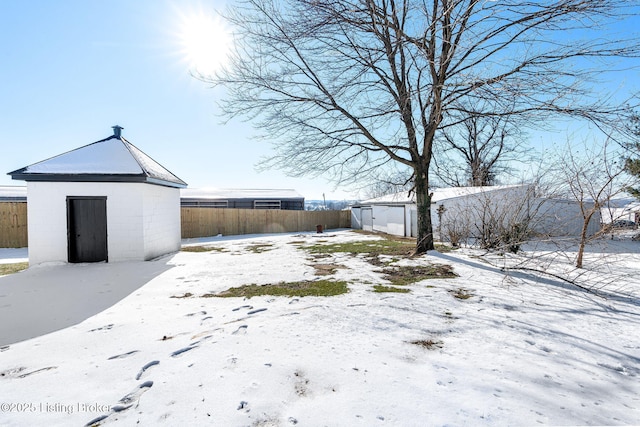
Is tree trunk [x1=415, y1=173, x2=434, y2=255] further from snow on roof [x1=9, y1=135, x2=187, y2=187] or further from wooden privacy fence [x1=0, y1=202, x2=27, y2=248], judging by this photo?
wooden privacy fence [x1=0, y1=202, x2=27, y2=248]

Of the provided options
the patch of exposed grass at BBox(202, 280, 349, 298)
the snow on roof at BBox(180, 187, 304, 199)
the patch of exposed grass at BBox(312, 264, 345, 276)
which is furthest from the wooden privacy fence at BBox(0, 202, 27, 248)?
the patch of exposed grass at BBox(312, 264, 345, 276)

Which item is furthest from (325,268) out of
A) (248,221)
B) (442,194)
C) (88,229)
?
(248,221)

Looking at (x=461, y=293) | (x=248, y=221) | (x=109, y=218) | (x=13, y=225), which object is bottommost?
(x=461, y=293)

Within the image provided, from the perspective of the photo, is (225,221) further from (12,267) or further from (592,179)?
(592,179)

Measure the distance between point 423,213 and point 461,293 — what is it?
405 cm

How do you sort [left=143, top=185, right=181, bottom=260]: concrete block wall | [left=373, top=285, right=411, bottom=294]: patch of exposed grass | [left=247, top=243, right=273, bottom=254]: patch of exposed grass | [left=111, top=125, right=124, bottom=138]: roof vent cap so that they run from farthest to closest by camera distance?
[left=247, top=243, right=273, bottom=254]: patch of exposed grass → [left=111, top=125, right=124, bottom=138]: roof vent cap → [left=143, top=185, right=181, bottom=260]: concrete block wall → [left=373, top=285, right=411, bottom=294]: patch of exposed grass

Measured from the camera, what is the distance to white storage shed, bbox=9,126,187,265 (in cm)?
691

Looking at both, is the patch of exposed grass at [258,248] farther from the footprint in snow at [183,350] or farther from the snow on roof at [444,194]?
the footprint in snow at [183,350]

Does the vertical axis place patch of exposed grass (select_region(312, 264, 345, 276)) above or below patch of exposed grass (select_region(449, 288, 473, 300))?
above

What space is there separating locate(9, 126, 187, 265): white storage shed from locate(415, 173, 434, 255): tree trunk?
25.1 ft

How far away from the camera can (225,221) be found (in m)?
15.8

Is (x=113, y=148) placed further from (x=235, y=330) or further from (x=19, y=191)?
(x=19, y=191)

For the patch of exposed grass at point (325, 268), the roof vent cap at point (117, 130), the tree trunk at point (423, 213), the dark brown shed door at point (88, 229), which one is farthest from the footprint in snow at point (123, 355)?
the roof vent cap at point (117, 130)

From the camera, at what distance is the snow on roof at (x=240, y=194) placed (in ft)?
68.2
